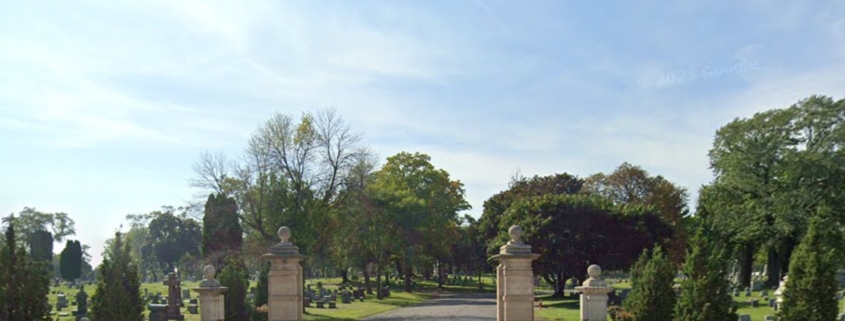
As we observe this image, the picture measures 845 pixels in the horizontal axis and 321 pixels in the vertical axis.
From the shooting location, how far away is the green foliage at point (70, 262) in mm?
76125

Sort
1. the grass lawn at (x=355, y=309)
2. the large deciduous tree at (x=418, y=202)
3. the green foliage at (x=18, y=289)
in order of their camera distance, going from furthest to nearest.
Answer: the large deciduous tree at (x=418, y=202) < the grass lawn at (x=355, y=309) < the green foliage at (x=18, y=289)

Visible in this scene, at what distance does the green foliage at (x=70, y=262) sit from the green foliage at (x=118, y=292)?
213 ft

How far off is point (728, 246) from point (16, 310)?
44.3m

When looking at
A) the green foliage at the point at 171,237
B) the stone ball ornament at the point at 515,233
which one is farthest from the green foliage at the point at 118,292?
the green foliage at the point at 171,237

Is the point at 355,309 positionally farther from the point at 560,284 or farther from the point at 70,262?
the point at 70,262

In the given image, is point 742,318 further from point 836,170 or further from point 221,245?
point 221,245

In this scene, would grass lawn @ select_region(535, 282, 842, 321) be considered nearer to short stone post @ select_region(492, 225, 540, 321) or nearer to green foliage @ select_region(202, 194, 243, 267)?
green foliage @ select_region(202, 194, 243, 267)

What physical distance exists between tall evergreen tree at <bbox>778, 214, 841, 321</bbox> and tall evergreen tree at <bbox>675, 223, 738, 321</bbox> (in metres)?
1.23

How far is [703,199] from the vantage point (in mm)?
51438

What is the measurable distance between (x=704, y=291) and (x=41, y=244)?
7949cm

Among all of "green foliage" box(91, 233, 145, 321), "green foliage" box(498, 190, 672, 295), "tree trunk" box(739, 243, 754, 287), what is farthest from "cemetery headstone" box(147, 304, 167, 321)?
"tree trunk" box(739, 243, 754, 287)

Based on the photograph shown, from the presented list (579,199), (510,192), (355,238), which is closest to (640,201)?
(510,192)

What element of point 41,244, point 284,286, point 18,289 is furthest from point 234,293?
point 41,244

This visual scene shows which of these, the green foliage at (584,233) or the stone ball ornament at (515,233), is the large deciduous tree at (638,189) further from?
the stone ball ornament at (515,233)
